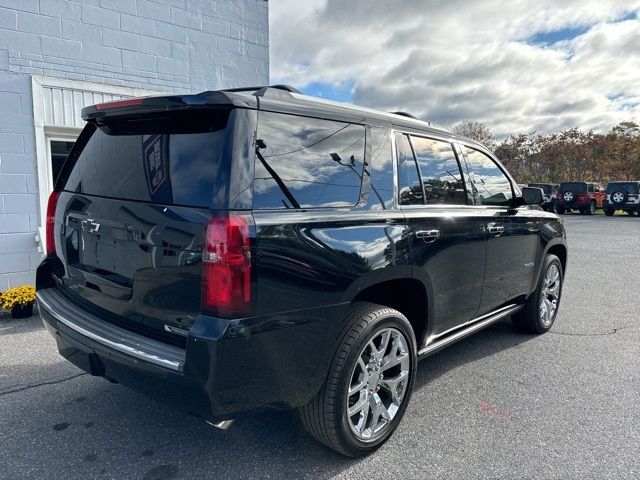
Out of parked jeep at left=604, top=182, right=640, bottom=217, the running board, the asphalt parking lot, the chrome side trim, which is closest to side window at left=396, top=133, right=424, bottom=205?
the running board

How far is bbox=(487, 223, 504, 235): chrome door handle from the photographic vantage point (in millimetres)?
3707

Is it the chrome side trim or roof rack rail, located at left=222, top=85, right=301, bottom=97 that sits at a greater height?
roof rack rail, located at left=222, top=85, right=301, bottom=97

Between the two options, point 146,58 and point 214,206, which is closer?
point 214,206

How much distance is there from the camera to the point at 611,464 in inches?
104

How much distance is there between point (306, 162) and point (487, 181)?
84.5 inches

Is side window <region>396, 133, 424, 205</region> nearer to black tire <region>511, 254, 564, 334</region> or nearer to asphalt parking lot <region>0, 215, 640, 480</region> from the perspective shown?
asphalt parking lot <region>0, 215, 640, 480</region>

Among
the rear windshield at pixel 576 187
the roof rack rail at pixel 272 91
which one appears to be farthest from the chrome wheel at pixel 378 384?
the rear windshield at pixel 576 187

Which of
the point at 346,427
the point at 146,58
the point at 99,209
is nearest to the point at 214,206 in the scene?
the point at 99,209

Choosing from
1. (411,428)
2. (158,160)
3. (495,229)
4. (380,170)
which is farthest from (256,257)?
(495,229)

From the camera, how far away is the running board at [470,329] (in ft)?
10.6

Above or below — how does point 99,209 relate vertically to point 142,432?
above

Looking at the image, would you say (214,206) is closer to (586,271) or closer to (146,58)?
(146,58)

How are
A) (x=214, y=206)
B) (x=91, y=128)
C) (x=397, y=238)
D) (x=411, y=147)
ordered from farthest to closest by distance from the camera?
(x=411, y=147), (x=91, y=128), (x=397, y=238), (x=214, y=206)

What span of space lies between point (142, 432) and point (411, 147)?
2.53 meters
